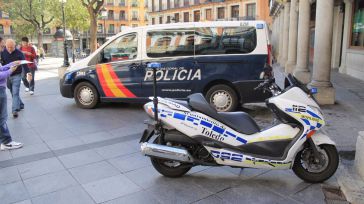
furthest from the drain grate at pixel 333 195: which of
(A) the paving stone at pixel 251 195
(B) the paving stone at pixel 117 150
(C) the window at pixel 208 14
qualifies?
(C) the window at pixel 208 14

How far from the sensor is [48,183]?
428cm

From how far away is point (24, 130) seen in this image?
22.4ft

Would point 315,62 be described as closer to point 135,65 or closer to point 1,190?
point 135,65

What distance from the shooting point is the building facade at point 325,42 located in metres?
8.19

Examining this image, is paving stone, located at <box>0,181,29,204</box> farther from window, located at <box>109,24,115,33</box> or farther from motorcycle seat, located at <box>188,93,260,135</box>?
window, located at <box>109,24,115,33</box>

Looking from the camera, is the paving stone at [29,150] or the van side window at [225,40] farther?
the van side window at [225,40]

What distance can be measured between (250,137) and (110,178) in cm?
177

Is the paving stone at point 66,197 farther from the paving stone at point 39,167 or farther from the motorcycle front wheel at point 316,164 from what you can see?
the motorcycle front wheel at point 316,164

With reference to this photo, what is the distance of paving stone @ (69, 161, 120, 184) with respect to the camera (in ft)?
14.4

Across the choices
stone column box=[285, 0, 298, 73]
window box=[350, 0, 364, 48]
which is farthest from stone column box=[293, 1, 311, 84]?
stone column box=[285, 0, 298, 73]

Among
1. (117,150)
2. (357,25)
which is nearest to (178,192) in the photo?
(117,150)

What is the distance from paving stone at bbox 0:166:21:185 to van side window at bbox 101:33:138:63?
156 inches

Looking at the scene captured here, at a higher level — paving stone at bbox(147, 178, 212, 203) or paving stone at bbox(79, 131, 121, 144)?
paving stone at bbox(79, 131, 121, 144)

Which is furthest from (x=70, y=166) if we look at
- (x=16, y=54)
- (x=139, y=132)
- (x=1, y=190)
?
(x=16, y=54)
